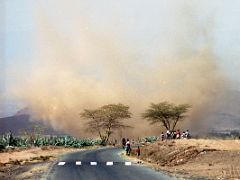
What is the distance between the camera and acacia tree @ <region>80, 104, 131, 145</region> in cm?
13775

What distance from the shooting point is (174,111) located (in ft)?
400

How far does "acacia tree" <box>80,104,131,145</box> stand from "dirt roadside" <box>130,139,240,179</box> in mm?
73716

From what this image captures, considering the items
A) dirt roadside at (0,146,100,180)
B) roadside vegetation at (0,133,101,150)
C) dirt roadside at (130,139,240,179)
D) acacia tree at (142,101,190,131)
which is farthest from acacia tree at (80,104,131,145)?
dirt roadside at (130,139,240,179)

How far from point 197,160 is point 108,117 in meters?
93.8

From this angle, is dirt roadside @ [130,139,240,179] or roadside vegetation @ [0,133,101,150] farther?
roadside vegetation @ [0,133,101,150]

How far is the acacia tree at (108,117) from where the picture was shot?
452ft

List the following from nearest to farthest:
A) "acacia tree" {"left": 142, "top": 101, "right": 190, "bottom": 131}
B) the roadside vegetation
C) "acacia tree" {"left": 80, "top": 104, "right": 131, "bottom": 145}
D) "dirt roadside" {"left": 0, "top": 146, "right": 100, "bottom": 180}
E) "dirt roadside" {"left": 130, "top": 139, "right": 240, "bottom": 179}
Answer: "dirt roadside" {"left": 130, "top": 139, "right": 240, "bottom": 179} < "dirt roadside" {"left": 0, "top": 146, "right": 100, "bottom": 180} < the roadside vegetation < "acacia tree" {"left": 142, "top": 101, "right": 190, "bottom": 131} < "acacia tree" {"left": 80, "top": 104, "right": 131, "bottom": 145}

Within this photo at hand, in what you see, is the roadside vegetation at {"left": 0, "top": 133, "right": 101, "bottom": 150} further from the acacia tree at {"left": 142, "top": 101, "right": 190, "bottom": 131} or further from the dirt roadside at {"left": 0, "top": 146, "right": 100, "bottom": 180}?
the dirt roadside at {"left": 0, "top": 146, "right": 100, "bottom": 180}

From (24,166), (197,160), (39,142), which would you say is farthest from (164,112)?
(197,160)

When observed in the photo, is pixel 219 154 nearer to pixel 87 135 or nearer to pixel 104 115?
pixel 104 115

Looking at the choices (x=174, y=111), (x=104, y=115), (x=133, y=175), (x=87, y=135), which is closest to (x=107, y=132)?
(x=104, y=115)

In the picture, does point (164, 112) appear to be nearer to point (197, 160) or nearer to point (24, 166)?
point (24, 166)

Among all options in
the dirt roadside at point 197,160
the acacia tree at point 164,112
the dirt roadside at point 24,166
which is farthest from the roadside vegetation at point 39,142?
the dirt roadside at point 197,160

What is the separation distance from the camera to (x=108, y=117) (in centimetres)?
13825
